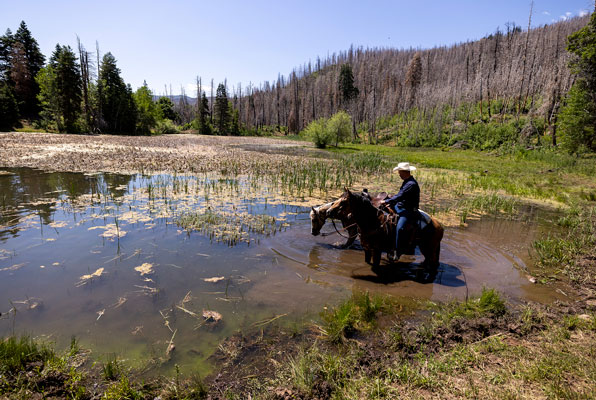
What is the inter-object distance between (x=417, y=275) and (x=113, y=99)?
5833cm

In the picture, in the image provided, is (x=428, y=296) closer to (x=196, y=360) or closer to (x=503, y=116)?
(x=196, y=360)

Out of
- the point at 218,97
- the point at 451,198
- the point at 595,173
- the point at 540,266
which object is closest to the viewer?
the point at 540,266

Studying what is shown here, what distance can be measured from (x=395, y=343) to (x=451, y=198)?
1198cm

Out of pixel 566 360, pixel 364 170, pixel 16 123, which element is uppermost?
pixel 16 123

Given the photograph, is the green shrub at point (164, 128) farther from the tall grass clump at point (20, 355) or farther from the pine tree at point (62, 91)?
the tall grass clump at point (20, 355)

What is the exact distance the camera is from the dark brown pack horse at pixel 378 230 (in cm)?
644

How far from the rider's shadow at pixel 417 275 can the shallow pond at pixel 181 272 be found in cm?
4

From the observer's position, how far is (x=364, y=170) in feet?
68.8

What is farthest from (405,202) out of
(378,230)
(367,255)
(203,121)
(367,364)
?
(203,121)

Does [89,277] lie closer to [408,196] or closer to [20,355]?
[20,355]

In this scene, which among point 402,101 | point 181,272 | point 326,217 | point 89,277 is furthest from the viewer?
point 402,101

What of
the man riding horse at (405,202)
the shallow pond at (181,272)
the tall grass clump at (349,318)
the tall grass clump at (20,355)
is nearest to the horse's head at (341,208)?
the man riding horse at (405,202)

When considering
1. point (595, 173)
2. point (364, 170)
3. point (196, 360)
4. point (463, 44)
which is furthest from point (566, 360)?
point (463, 44)

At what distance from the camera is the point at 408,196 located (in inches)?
245
